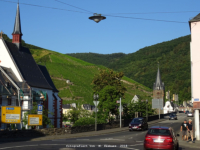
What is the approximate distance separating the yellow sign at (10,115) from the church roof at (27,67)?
91.5ft

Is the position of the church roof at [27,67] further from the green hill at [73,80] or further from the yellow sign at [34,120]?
the green hill at [73,80]

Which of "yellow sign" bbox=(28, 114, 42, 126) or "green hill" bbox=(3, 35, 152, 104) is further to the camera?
"green hill" bbox=(3, 35, 152, 104)

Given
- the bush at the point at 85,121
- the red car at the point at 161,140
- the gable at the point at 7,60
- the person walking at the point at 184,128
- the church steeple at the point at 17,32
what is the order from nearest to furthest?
the red car at the point at 161,140
the person walking at the point at 184,128
the bush at the point at 85,121
the gable at the point at 7,60
the church steeple at the point at 17,32

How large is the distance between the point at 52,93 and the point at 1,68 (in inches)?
643

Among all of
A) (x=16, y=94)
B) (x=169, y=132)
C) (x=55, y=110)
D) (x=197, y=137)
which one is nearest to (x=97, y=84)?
(x=55, y=110)

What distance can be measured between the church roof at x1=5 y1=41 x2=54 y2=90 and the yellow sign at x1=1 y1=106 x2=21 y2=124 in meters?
27.9

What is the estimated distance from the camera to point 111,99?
5756cm

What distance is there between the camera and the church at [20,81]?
179 feet

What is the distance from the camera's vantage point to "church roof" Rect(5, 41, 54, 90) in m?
62.1

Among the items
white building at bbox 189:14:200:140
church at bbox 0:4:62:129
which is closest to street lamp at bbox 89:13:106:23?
white building at bbox 189:14:200:140

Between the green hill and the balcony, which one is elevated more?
the green hill

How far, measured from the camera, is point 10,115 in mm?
32438

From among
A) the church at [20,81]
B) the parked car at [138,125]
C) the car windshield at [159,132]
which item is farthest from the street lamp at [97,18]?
the church at [20,81]

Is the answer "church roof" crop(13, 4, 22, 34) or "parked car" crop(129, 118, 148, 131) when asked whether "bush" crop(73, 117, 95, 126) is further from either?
"church roof" crop(13, 4, 22, 34)
